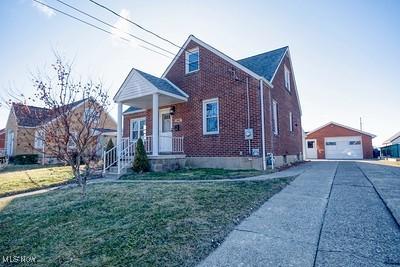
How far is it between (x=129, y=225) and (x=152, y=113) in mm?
9697

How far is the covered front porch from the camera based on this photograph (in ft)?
35.6

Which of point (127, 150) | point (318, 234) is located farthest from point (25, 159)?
point (318, 234)

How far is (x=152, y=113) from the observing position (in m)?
12.9

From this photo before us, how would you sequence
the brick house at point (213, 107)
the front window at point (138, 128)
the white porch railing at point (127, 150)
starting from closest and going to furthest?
the brick house at point (213, 107), the white porch railing at point (127, 150), the front window at point (138, 128)

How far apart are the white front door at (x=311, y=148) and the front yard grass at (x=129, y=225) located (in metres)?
27.6

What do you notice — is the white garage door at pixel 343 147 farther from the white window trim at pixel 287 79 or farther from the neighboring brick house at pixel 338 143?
the white window trim at pixel 287 79

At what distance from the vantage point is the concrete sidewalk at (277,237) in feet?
8.40

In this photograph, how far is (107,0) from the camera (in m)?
7.25

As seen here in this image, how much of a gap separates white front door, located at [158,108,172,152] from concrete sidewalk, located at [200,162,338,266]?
866cm

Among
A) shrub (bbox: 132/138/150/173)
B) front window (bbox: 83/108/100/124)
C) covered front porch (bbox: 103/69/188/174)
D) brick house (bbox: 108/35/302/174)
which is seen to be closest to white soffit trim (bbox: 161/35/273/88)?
brick house (bbox: 108/35/302/174)

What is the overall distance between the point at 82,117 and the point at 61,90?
96cm

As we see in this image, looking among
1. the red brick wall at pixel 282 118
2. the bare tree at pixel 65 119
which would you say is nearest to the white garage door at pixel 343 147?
the red brick wall at pixel 282 118

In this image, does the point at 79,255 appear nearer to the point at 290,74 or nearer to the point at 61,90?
the point at 61,90

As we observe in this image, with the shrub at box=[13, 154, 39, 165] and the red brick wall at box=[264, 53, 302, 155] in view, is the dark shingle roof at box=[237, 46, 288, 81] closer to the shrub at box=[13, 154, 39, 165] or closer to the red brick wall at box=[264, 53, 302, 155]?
the red brick wall at box=[264, 53, 302, 155]
